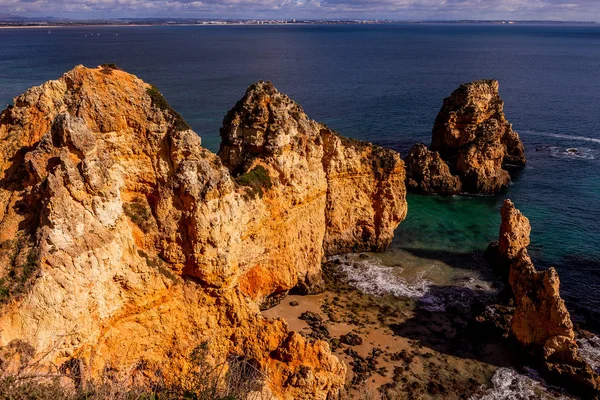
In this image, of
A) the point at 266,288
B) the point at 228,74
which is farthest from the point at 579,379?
the point at 228,74

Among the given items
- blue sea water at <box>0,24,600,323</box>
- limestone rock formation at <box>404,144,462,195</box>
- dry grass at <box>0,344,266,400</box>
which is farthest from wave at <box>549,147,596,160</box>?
dry grass at <box>0,344,266,400</box>

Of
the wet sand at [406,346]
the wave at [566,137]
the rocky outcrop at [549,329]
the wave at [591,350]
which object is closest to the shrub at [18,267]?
the wet sand at [406,346]

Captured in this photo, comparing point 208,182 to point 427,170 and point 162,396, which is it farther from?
point 427,170

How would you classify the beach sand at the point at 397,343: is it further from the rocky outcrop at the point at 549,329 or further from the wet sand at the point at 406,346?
the rocky outcrop at the point at 549,329

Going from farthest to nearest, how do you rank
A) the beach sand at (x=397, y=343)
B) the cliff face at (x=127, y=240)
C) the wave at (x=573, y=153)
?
1. the wave at (x=573, y=153)
2. the beach sand at (x=397, y=343)
3. the cliff face at (x=127, y=240)

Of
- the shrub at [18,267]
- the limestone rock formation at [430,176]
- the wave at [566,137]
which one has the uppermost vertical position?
the shrub at [18,267]

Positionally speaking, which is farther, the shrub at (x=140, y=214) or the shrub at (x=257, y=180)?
the shrub at (x=257, y=180)

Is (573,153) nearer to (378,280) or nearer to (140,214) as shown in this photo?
(378,280)
